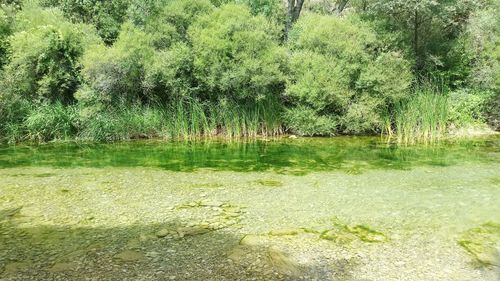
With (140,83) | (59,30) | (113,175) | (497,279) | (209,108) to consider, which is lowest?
(497,279)

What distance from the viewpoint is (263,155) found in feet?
40.8

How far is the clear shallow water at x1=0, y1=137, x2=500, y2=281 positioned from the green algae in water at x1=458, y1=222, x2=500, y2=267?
0.04 meters

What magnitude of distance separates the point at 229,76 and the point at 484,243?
10.2 metres

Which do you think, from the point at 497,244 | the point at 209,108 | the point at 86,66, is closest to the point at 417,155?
the point at 497,244

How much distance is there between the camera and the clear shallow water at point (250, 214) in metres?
5.05

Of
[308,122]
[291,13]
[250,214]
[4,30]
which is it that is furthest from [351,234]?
[291,13]

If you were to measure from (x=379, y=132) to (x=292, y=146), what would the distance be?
15.0ft

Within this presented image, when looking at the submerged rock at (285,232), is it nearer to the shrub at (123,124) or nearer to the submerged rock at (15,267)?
the submerged rock at (15,267)

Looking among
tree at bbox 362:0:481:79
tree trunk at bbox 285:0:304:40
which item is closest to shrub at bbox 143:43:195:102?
tree trunk at bbox 285:0:304:40

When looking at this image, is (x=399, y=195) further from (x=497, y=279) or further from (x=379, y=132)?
(x=379, y=132)

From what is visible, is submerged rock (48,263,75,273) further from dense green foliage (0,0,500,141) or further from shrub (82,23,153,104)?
shrub (82,23,153,104)

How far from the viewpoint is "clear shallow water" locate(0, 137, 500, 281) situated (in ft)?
16.6

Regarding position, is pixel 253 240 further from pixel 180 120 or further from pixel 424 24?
pixel 424 24

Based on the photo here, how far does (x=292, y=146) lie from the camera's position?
45.9 feet
